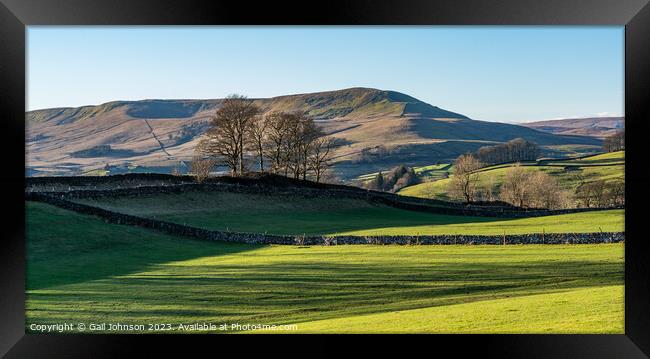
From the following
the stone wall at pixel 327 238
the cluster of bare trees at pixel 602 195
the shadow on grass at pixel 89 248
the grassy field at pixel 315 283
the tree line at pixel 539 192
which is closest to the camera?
the grassy field at pixel 315 283

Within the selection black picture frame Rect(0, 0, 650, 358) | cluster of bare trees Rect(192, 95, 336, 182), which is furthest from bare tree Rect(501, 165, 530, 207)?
black picture frame Rect(0, 0, 650, 358)

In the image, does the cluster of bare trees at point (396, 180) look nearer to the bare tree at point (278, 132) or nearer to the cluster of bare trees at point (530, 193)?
the cluster of bare trees at point (530, 193)

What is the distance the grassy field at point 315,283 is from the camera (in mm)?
11484

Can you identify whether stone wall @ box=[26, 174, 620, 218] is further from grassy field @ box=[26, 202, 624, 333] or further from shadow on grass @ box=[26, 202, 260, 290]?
grassy field @ box=[26, 202, 624, 333]

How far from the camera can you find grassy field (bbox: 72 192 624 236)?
1188 inches

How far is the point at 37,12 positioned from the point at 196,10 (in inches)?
89.4

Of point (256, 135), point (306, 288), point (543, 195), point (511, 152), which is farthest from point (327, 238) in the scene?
point (511, 152)

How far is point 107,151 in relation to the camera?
16525 cm

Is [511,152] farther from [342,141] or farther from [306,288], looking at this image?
[306,288]

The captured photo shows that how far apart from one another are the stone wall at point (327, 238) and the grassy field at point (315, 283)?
0.70 metres

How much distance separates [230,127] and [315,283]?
32.1 metres

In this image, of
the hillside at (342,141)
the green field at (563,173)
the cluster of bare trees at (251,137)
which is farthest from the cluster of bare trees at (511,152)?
the cluster of bare trees at (251,137)

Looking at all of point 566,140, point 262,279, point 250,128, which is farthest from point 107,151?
point 262,279

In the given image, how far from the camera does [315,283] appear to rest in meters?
15.8
